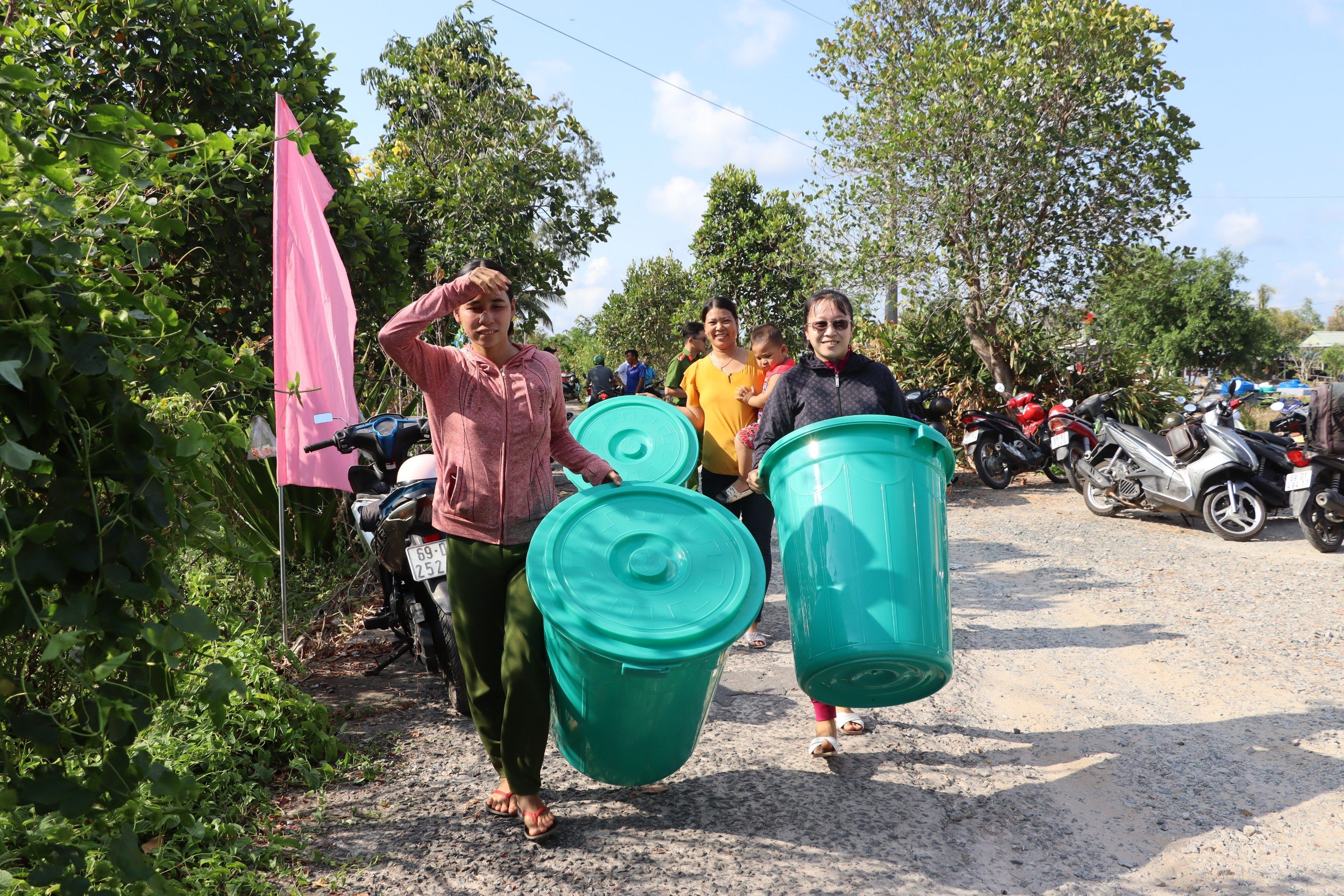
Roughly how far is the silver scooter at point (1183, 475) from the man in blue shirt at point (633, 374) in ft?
28.1

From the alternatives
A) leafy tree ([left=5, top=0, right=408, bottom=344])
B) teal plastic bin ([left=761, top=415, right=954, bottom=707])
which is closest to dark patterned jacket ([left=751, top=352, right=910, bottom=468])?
teal plastic bin ([left=761, top=415, right=954, bottom=707])

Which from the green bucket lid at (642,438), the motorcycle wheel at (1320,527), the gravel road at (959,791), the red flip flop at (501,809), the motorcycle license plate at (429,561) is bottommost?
the gravel road at (959,791)

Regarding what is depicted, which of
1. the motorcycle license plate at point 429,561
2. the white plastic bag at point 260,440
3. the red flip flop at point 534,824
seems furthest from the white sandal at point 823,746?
the white plastic bag at point 260,440

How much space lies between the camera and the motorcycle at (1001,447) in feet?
34.8

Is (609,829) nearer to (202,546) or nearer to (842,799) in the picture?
(842,799)

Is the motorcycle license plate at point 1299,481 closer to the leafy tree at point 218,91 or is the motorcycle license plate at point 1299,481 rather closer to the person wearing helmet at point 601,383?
the leafy tree at point 218,91

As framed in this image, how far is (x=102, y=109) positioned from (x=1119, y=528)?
8790 mm

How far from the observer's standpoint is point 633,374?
16.5 metres

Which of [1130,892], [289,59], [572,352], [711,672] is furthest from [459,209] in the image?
[572,352]

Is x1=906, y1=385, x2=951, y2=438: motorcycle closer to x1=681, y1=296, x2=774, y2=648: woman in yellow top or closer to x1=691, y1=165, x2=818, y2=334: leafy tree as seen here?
x1=681, y1=296, x2=774, y2=648: woman in yellow top

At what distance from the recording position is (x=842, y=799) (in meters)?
3.07

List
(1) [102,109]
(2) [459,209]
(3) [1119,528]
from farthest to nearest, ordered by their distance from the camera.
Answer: (2) [459,209] < (3) [1119,528] < (1) [102,109]

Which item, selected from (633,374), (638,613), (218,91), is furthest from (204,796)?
(633,374)

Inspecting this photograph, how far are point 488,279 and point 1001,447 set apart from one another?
30.1ft
